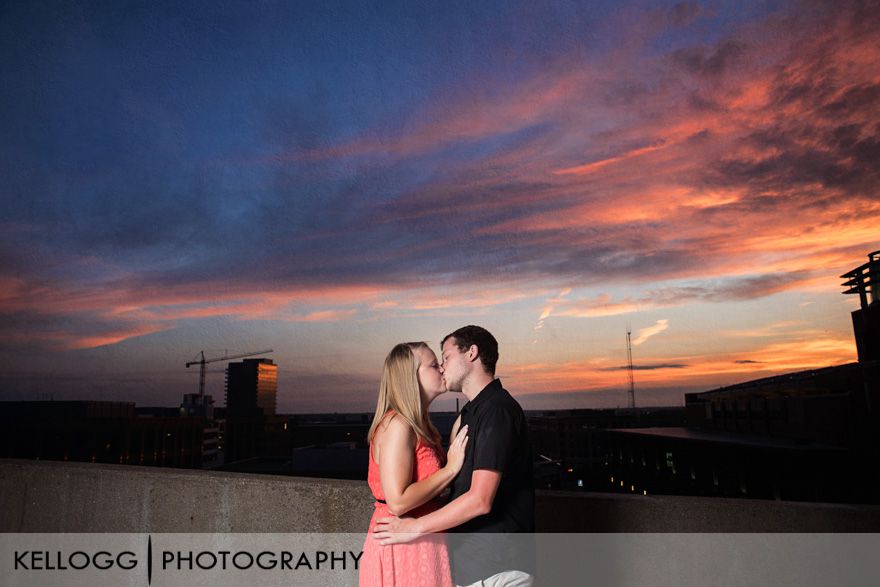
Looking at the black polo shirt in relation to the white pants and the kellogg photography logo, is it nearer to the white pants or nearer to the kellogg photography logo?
the white pants

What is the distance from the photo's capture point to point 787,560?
3.20 m

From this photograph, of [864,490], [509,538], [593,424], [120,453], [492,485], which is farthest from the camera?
[593,424]

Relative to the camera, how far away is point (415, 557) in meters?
2.46

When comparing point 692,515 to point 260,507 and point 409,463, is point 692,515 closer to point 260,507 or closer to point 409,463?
point 409,463

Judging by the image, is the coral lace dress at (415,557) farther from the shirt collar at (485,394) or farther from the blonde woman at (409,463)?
the shirt collar at (485,394)

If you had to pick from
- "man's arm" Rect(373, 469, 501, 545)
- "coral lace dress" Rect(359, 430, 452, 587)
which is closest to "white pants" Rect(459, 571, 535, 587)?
"coral lace dress" Rect(359, 430, 452, 587)

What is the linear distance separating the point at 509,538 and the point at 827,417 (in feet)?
125

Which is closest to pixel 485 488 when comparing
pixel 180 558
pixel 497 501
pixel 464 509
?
pixel 464 509

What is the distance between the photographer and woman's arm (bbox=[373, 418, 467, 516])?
7.77 ft

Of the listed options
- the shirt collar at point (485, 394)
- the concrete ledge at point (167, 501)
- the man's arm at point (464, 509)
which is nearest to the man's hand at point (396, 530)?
the man's arm at point (464, 509)

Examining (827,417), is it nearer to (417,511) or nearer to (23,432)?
(417,511)

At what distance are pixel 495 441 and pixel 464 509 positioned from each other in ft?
0.99

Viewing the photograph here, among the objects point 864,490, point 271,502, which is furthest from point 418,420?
point 864,490

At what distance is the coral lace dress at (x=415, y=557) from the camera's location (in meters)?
2.45
